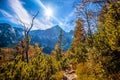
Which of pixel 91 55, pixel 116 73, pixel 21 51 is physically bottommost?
pixel 116 73

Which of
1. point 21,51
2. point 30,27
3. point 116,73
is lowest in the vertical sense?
point 116,73

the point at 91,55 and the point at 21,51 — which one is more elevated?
the point at 21,51

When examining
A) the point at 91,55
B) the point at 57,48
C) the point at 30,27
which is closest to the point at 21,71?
the point at 91,55

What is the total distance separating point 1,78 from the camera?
1409cm

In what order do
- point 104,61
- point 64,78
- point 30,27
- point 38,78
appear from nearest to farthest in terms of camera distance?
1. point 104,61
2. point 38,78
3. point 64,78
4. point 30,27

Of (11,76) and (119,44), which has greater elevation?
(119,44)

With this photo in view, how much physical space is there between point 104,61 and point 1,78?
6546 mm

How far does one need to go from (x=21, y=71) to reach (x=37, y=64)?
8931 mm

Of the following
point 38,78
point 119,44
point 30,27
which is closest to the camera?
point 119,44

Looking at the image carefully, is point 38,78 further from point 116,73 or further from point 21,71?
point 116,73

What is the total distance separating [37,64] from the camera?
24.9m

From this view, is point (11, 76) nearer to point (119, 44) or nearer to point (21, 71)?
point (21, 71)

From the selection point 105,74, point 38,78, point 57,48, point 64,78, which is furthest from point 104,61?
point 57,48

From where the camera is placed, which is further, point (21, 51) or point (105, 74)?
point (21, 51)
